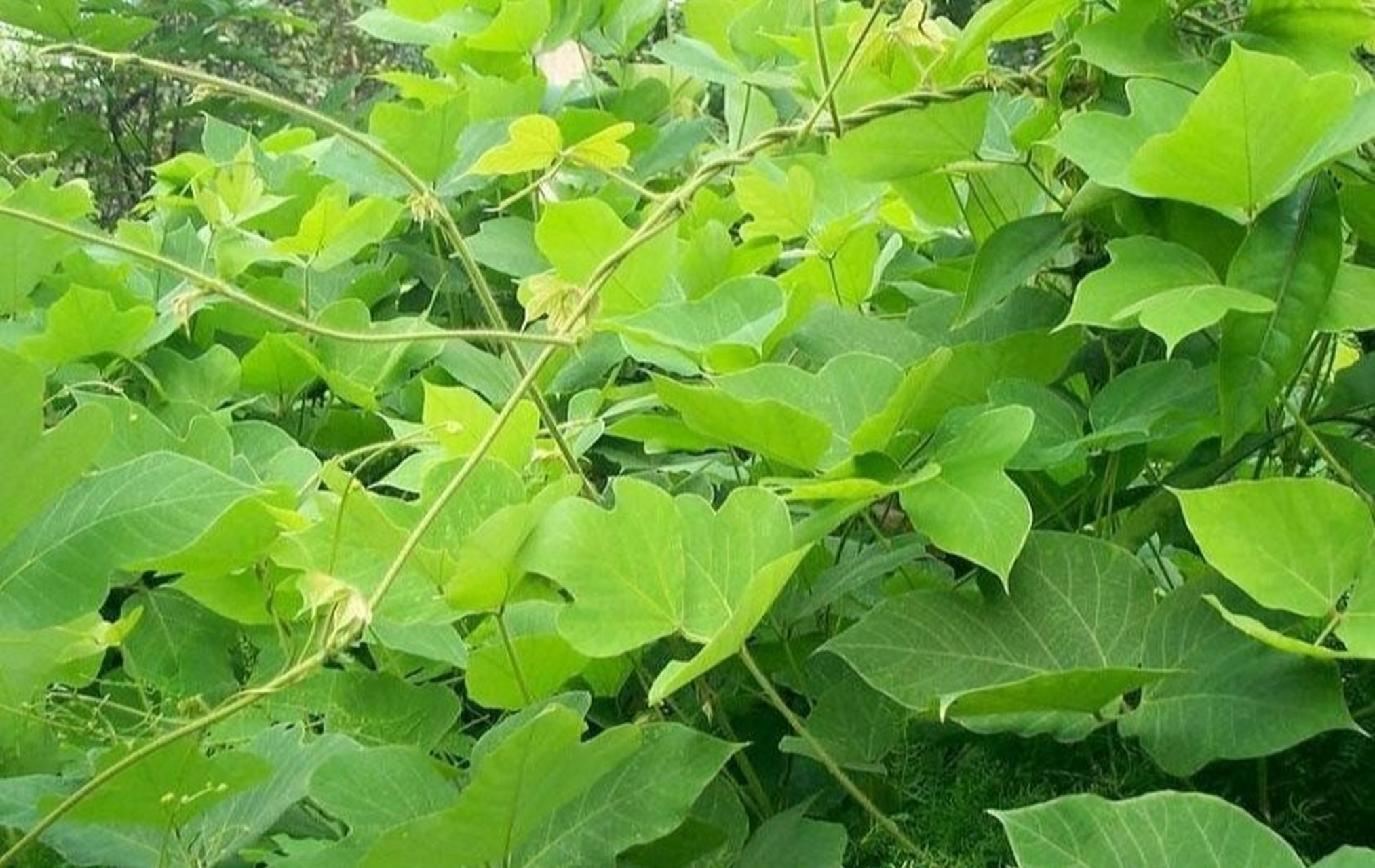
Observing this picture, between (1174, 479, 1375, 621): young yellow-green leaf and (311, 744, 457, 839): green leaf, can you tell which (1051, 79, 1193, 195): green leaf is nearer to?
(1174, 479, 1375, 621): young yellow-green leaf

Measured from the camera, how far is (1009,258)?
0.60 meters

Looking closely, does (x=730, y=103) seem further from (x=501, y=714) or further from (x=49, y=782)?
(x=49, y=782)

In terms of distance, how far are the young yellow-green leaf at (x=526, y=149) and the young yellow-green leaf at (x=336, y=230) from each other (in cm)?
28

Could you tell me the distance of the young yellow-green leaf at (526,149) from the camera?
65 cm

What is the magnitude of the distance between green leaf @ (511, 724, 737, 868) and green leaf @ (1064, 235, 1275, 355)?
19 centimetres

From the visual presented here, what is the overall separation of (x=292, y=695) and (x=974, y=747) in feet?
0.88

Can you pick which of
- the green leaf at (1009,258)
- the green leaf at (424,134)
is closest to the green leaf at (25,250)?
the green leaf at (424,134)

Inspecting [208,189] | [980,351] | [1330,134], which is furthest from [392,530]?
[208,189]

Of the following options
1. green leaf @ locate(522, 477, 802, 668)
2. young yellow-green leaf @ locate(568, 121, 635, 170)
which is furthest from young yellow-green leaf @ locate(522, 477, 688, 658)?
young yellow-green leaf @ locate(568, 121, 635, 170)

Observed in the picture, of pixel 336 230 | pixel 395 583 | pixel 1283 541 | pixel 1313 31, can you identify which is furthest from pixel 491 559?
pixel 336 230

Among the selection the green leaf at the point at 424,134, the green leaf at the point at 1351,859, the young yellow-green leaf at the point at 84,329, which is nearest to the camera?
the green leaf at the point at 1351,859

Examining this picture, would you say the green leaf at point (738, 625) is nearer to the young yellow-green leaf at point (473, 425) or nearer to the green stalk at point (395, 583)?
the green stalk at point (395, 583)

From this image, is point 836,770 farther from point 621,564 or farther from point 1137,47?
point 1137,47

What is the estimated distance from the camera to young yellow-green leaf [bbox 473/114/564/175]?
649 millimetres
